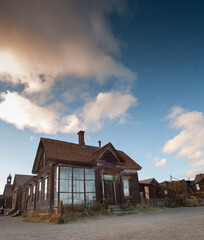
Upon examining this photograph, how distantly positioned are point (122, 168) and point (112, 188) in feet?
7.49

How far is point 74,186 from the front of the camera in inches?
662

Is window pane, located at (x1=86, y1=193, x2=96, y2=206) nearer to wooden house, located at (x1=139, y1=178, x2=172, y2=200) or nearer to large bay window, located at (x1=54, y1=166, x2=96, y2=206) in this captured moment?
large bay window, located at (x1=54, y1=166, x2=96, y2=206)

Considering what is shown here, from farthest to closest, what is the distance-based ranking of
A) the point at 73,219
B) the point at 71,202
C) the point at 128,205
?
the point at 128,205, the point at 71,202, the point at 73,219

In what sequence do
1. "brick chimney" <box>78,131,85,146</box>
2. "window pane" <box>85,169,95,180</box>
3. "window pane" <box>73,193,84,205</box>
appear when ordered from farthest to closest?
"brick chimney" <box>78,131,85,146</box> < "window pane" <box>85,169,95,180</box> < "window pane" <box>73,193,84,205</box>

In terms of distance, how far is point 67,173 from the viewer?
16.8m

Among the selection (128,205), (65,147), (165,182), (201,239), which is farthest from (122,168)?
(165,182)

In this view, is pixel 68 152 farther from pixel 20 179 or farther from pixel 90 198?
pixel 20 179

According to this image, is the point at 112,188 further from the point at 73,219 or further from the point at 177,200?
the point at 177,200

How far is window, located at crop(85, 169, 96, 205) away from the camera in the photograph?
17175 mm

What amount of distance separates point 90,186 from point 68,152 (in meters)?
3.86

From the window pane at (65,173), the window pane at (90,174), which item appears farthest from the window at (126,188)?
the window pane at (65,173)

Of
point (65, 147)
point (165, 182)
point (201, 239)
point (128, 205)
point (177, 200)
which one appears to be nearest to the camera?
point (201, 239)

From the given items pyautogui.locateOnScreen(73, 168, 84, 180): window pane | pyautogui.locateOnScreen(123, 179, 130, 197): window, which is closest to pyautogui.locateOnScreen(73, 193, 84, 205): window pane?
pyautogui.locateOnScreen(73, 168, 84, 180): window pane

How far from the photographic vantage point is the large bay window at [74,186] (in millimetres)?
16156
